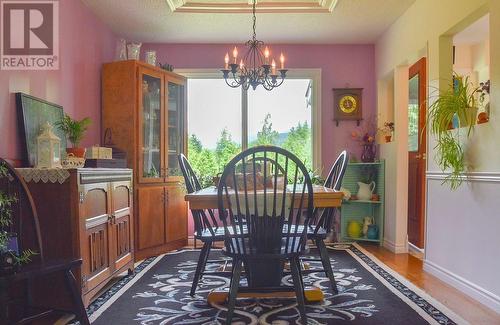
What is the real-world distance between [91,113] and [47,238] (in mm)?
1823

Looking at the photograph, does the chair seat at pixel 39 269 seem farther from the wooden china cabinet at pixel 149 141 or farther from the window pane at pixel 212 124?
the window pane at pixel 212 124

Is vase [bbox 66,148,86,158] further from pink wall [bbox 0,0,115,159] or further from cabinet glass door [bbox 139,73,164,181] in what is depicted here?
cabinet glass door [bbox 139,73,164,181]

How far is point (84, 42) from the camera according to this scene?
12.6 ft

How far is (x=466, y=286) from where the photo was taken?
2838mm

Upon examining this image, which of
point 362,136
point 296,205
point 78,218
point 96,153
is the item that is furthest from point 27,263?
point 362,136

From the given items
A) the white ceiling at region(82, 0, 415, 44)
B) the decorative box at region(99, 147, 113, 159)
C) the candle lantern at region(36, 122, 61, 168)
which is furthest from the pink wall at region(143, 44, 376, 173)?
the candle lantern at region(36, 122, 61, 168)

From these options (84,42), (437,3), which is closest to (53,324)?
(84,42)

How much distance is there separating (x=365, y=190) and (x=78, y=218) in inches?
132

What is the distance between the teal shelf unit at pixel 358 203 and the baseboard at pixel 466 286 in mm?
1356

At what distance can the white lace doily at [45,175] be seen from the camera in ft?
8.01

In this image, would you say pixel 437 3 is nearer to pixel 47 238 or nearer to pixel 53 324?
pixel 47 238

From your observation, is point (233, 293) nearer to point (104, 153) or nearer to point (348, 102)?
point (104, 153)

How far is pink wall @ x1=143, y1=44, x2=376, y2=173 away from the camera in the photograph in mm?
5059

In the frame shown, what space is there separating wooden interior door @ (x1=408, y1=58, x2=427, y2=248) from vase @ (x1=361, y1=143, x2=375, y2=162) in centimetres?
45
